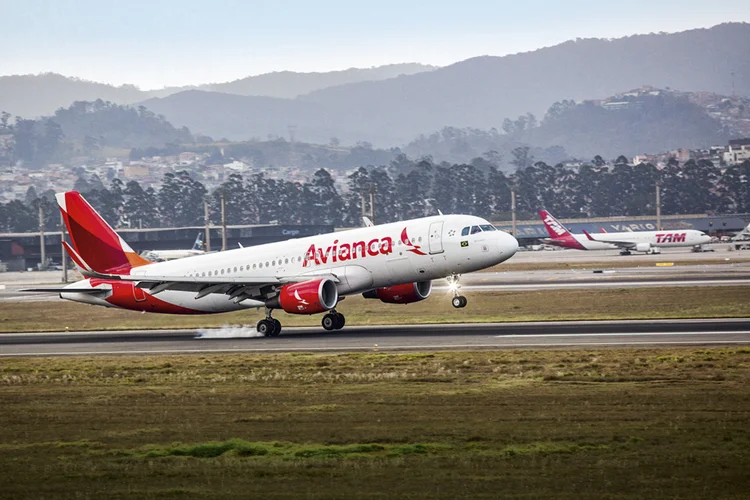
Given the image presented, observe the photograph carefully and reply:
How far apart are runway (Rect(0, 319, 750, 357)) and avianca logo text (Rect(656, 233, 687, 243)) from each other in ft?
302

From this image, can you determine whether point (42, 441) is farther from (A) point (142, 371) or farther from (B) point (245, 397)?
(A) point (142, 371)

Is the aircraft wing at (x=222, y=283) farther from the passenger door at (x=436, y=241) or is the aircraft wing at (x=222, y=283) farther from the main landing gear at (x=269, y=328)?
the passenger door at (x=436, y=241)

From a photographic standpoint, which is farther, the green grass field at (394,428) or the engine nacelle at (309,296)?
the engine nacelle at (309,296)

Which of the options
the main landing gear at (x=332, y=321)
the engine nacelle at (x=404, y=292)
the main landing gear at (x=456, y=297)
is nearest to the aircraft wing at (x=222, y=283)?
the main landing gear at (x=332, y=321)

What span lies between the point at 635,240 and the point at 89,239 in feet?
329

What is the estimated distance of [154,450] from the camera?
20688 mm

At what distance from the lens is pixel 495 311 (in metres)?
56.3

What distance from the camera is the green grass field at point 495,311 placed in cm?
5212

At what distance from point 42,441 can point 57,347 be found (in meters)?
24.0

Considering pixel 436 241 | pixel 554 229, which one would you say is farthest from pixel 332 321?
pixel 554 229

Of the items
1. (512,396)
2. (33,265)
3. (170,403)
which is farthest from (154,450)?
(33,265)

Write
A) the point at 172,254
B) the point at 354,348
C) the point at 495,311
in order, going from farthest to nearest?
1. the point at 172,254
2. the point at 495,311
3. the point at 354,348

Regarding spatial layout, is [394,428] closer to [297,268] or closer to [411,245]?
[411,245]

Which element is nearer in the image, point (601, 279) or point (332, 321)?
point (332, 321)
